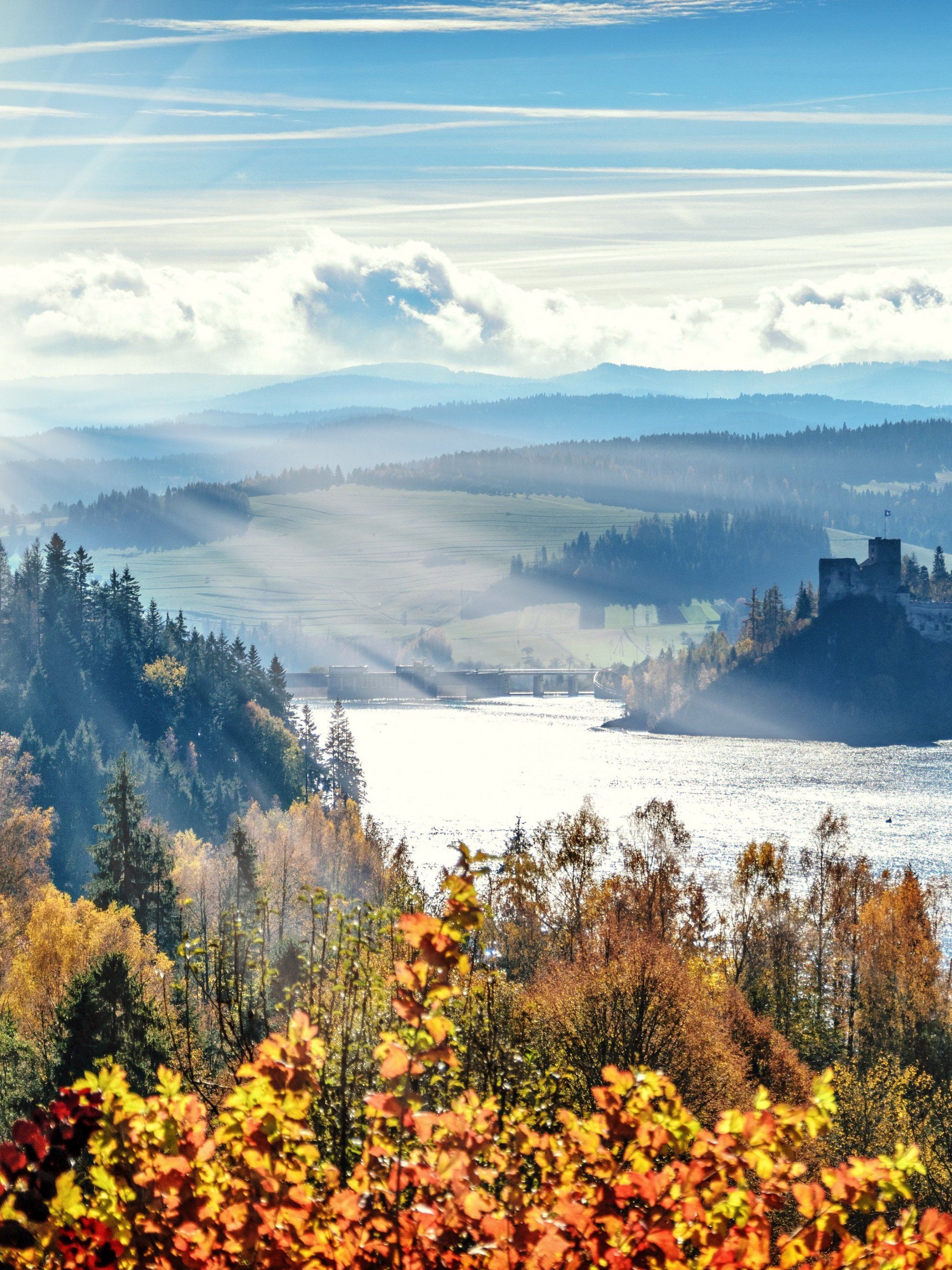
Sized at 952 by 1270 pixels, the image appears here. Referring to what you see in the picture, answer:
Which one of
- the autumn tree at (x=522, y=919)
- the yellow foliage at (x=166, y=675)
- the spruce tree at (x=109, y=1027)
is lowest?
the autumn tree at (x=522, y=919)

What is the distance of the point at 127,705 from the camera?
122 m

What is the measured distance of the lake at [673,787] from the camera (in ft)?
361

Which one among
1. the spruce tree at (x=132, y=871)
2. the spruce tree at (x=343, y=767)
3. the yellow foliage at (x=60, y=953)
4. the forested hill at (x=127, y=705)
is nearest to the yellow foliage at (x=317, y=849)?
the forested hill at (x=127, y=705)

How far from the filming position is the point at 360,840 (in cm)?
9238

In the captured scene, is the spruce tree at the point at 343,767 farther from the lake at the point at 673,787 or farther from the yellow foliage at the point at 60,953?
the yellow foliage at the point at 60,953

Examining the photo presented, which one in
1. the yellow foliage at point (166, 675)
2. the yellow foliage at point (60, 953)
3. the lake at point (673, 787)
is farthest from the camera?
the yellow foliage at point (166, 675)

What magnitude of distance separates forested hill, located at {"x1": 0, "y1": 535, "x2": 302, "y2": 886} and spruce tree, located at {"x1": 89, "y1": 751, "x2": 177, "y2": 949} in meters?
31.4

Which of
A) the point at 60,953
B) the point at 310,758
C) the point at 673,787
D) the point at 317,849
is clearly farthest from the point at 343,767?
the point at 60,953

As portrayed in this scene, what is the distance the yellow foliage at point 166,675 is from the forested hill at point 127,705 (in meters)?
0.13

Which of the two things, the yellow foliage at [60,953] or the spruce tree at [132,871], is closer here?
the yellow foliage at [60,953]

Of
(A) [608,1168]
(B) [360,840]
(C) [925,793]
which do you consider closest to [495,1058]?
(A) [608,1168]

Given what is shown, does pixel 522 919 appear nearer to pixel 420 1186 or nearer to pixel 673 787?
pixel 420 1186

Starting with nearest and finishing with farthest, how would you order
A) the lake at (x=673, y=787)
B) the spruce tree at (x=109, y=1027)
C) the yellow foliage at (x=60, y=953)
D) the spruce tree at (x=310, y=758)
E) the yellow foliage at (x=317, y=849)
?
1. the spruce tree at (x=109, y=1027)
2. the yellow foliage at (x=60, y=953)
3. the yellow foliage at (x=317, y=849)
4. the lake at (x=673, y=787)
5. the spruce tree at (x=310, y=758)

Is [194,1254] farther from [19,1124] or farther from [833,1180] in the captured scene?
[833,1180]
